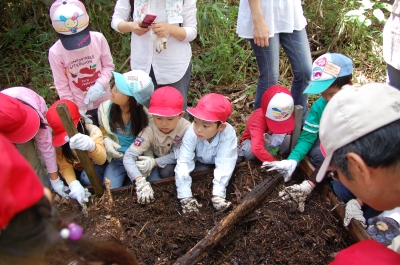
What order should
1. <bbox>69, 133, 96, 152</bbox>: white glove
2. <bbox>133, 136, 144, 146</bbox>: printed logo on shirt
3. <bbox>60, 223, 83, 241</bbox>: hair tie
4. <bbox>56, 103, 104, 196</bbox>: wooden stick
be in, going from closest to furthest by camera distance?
<bbox>60, 223, 83, 241</bbox>: hair tie < <bbox>56, 103, 104, 196</bbox>: wooden stick < <bbox>69, 133, 96, 152</bbox>: white glove < <bbox>133, 136, 144, 146</bbox>: printed logo on shirt

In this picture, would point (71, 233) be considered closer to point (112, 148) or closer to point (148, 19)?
point (112, 148)

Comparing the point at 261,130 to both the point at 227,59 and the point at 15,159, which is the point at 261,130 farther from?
the point at 15,159

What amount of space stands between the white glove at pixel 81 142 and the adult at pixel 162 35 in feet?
2.88

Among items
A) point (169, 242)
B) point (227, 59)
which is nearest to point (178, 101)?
point (169, 242)

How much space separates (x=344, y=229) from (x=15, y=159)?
2.22 metres

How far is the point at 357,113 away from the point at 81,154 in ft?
6.08

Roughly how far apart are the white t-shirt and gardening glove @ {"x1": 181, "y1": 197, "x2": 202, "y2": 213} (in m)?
1.45

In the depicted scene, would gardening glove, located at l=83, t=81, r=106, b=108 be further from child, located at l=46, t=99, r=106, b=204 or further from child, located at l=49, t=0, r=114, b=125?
child, located at l=46, t=99, r=106, b=204

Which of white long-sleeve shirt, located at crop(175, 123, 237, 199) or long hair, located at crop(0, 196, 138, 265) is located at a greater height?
long hair, located at crop(0, 196, 138, 265)

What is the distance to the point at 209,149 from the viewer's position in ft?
9.44

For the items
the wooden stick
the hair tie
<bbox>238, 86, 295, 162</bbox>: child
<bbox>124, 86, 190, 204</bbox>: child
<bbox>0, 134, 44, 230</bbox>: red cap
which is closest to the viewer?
<bbox>0, 134, 44, 230</bbox>: red cap

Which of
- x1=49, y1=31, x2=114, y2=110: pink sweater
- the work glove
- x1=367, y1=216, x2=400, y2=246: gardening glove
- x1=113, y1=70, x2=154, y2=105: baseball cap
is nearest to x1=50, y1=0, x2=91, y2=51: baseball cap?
x1=49, y1=31, x2=114, y2=110: pink sweater

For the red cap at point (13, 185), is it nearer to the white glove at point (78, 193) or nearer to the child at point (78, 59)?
the white glove at point (78, 193)

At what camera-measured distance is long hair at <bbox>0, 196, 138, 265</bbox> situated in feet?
3.22
